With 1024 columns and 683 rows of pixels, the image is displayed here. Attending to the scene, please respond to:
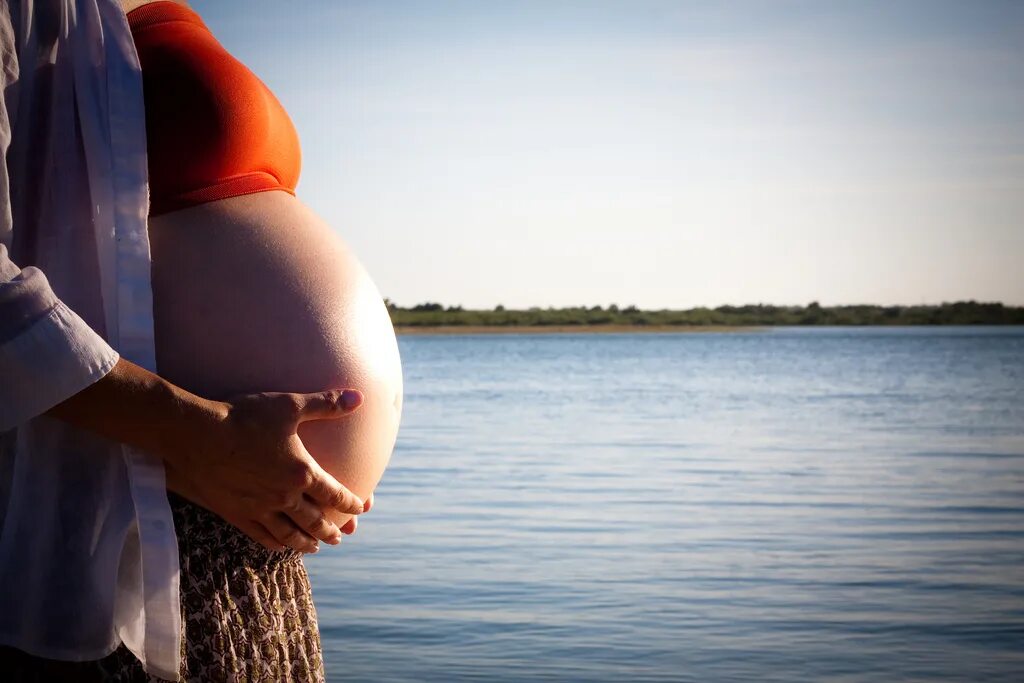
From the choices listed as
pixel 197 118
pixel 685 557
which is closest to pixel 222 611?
pixel 197 118

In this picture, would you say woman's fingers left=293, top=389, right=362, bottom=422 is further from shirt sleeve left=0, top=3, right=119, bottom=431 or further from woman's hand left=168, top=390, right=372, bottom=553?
shirt sleeve left=0, top=3, right=119, bottom=431

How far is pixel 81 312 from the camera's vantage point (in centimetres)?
139

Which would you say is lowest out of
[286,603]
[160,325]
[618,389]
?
[618,389]

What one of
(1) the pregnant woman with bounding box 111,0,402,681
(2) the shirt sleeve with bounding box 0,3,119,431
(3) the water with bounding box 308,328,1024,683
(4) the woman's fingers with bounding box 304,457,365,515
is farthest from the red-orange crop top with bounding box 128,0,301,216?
(3) the water with bounding box 308,328,1024,683

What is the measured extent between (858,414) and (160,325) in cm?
1813

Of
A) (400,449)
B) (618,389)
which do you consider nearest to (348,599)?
(400,449)

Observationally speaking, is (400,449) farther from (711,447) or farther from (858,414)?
(858,414)

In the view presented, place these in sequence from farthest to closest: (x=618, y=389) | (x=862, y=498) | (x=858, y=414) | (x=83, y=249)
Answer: (x=618, y=389), (x=858, y=414), (x=862, y=498), (x=83, y=249)

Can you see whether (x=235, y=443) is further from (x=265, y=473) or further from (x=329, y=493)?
(x=329, y=493)

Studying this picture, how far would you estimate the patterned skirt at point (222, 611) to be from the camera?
1452 mm

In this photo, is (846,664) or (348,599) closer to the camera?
(846,664)

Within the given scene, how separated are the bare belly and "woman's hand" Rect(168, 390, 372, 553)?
3.1 inches

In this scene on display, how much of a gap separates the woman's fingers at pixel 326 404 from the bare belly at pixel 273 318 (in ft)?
0.14

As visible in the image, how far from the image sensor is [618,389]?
25.4 metres
